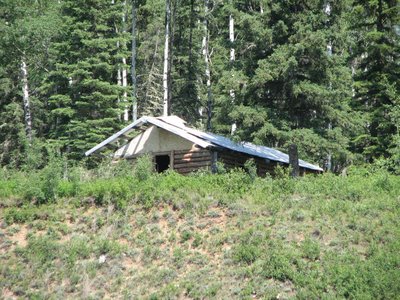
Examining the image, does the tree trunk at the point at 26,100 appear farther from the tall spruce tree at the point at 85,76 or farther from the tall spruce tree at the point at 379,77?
the tall spruce tree at the point at 379,77

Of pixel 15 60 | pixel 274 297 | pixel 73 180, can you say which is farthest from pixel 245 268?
pixel 15 60

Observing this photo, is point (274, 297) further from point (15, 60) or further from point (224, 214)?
point (15, 60)

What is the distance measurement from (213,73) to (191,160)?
1286 centimetres

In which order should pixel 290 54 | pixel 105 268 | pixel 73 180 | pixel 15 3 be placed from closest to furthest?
pixel 105 268, pixel 73 180, pixel 290 54, pixel 15 3

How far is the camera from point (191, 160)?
75.4 ft

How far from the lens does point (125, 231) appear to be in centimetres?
1458

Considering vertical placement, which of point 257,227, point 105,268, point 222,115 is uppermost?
point 222,115

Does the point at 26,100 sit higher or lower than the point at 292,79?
lower

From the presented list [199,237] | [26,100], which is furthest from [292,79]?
[26,100]

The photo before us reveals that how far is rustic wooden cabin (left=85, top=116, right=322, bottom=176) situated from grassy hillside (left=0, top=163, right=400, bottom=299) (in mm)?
4967

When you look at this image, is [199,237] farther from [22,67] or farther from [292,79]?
[22,67]

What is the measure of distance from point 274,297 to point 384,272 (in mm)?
2326

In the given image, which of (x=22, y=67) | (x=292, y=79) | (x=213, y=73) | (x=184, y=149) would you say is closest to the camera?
(x=292, y=79)

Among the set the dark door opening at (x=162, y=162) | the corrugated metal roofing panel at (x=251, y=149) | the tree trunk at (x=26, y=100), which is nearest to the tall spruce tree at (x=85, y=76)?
the tree trunk at (x=26, y=100)
